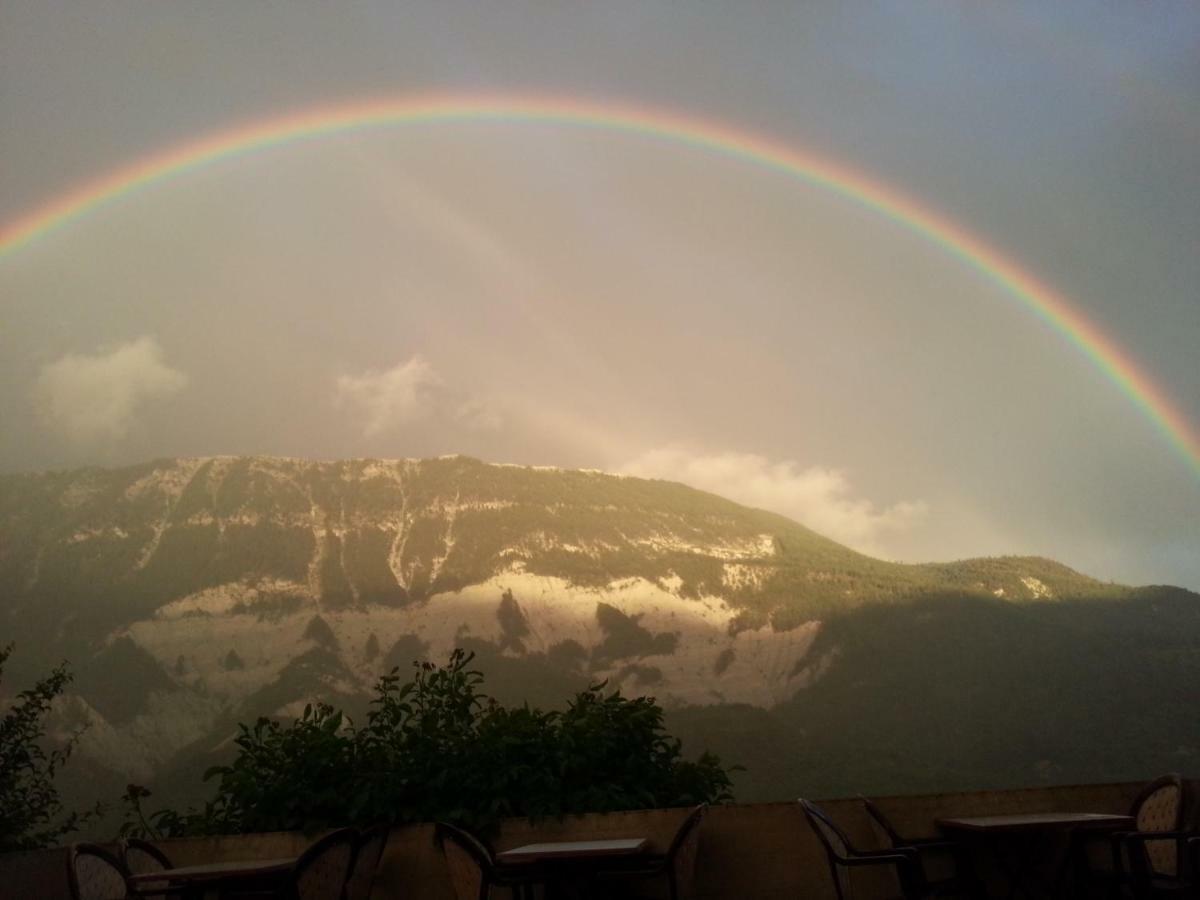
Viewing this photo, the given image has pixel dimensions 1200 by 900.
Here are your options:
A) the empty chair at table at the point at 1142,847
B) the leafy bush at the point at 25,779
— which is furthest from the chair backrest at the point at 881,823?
the leafy bush at the point at 25,779

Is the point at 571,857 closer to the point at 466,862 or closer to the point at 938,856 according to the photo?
the point at 466,862

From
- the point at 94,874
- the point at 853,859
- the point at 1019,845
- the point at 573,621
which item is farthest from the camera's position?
the point at 573,621

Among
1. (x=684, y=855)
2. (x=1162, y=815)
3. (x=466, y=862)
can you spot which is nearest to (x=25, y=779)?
(x=466, y=862)

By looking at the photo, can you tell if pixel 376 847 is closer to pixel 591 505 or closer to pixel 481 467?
pixel 591 505

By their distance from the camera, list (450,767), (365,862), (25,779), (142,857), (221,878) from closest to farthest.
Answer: (221,878), (365,862), (142,857), (450,767), (25,779)

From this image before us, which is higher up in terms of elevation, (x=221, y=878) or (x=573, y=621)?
(x=573, y=621)

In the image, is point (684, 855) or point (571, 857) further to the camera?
point (684, 855)

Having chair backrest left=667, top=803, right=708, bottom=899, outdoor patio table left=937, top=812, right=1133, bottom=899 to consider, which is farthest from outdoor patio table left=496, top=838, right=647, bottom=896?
outdoor patio table left=937, top=812, right=1133, bottom=899

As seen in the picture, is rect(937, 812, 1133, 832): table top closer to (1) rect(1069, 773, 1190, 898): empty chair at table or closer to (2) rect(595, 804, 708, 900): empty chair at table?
(1) rect(1069, 773, 1190, 898): empty chair at table
